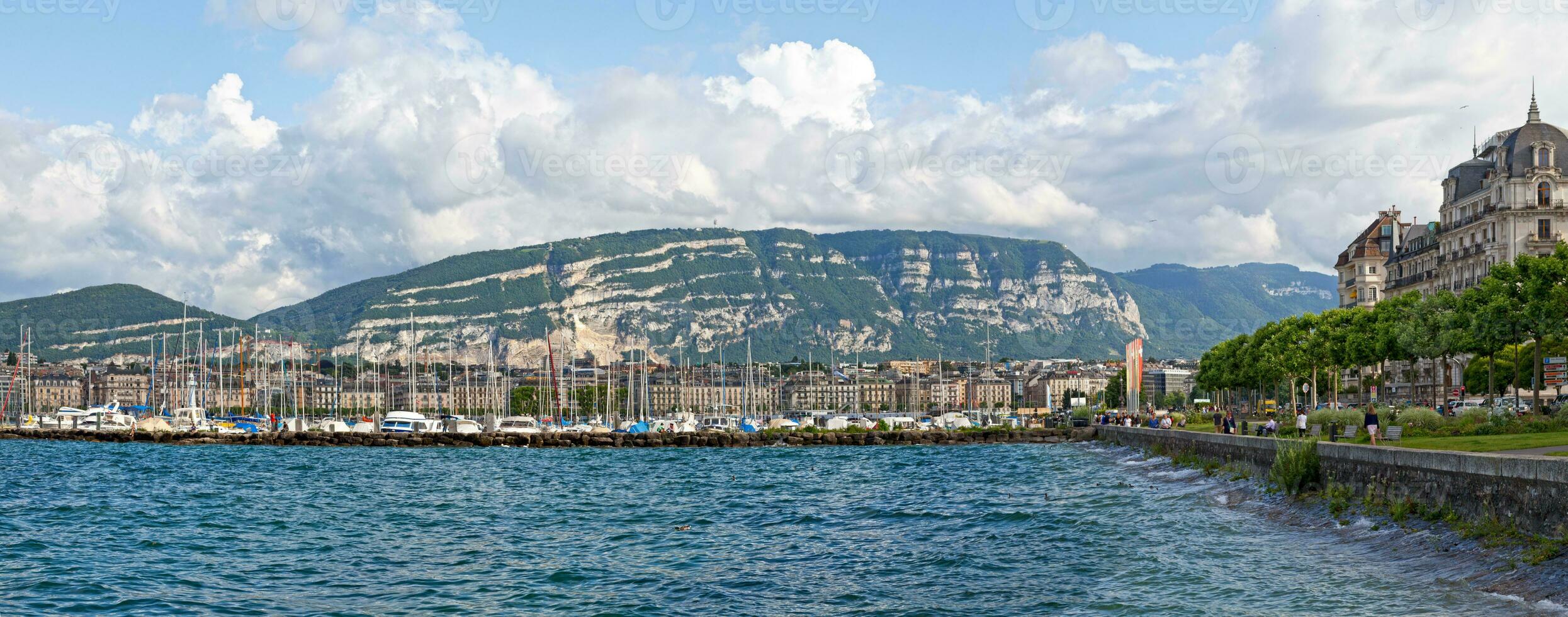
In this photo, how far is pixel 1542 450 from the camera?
30203mm

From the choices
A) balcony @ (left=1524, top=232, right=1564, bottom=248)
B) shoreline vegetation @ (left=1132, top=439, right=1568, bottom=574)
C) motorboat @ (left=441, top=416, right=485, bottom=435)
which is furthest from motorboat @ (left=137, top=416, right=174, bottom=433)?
balcony @ (left=1524, top=232, right=1564, bottom=248)

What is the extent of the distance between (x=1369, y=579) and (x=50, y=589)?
73.4 feet

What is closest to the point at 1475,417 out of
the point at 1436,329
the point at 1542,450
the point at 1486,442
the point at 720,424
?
the point at 1486,442

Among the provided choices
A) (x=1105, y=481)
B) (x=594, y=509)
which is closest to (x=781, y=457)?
(x=1105, y=481)

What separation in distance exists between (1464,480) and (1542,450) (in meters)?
7.11

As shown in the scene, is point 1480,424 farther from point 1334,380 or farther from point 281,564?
point 1334,380

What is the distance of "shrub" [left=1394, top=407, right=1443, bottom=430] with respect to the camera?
43156mm

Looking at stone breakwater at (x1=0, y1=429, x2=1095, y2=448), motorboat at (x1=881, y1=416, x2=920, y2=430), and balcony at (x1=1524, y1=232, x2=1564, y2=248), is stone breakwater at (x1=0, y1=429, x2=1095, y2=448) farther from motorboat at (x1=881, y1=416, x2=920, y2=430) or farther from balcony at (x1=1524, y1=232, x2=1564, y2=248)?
balcony at (x1=1524, y1=232, x2=1564, y2=248)

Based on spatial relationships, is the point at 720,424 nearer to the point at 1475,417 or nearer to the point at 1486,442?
the point at 1475,417

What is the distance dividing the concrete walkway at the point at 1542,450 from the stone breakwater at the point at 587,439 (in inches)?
3075

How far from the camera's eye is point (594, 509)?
40719 mm

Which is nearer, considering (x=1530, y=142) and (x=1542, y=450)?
(x=1542, y=450)

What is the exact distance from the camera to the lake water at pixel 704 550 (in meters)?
21.5

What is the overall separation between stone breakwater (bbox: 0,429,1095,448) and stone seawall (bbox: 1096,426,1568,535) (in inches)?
2963
